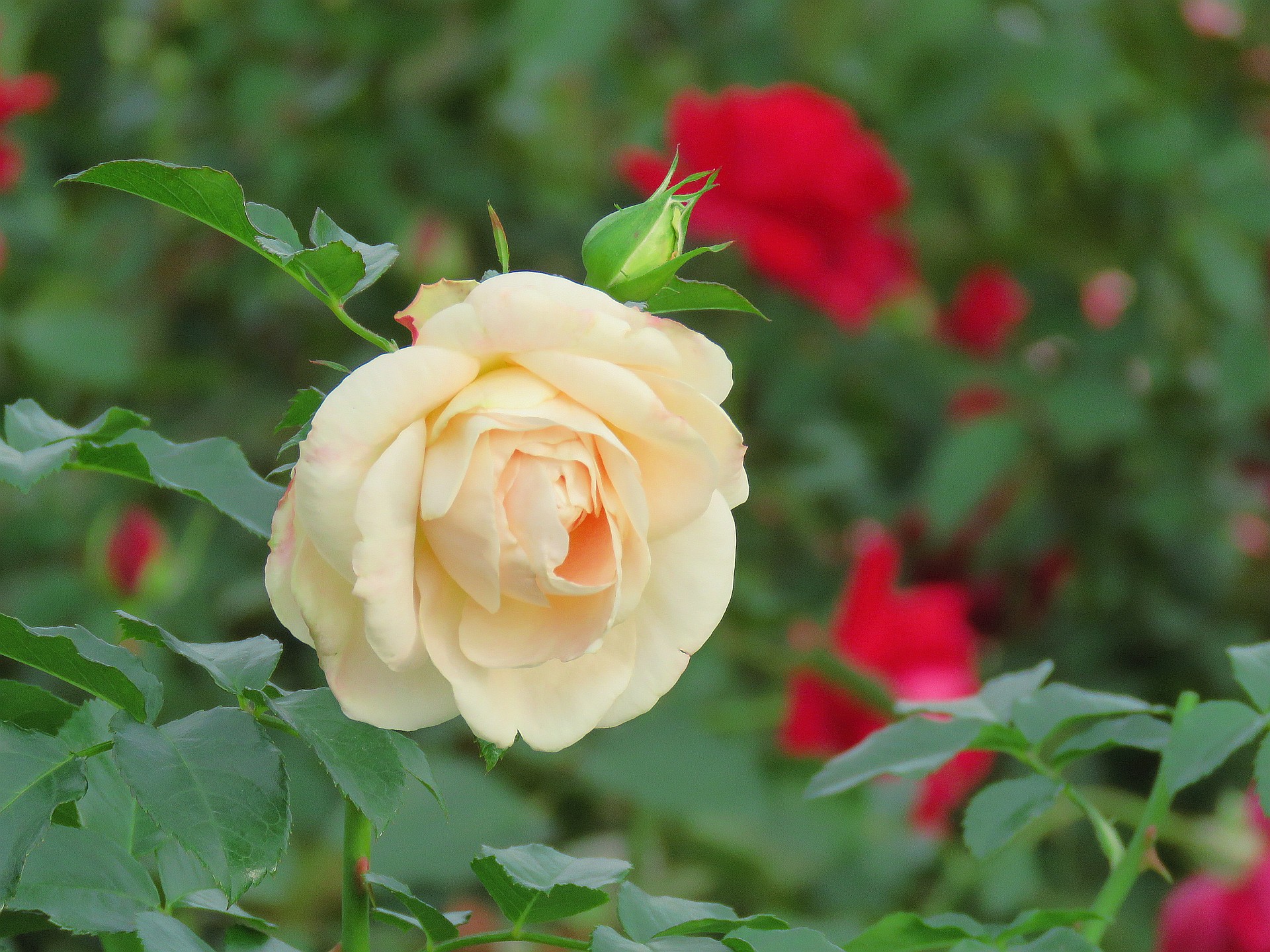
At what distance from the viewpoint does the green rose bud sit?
334 mm

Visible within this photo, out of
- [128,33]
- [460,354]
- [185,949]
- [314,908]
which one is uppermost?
[460,354]

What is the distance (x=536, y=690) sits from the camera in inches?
12.3

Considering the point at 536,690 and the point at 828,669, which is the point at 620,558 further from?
the point at 828,669

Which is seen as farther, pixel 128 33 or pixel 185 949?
pixel 128 33

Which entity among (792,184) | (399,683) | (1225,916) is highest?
(399,683)

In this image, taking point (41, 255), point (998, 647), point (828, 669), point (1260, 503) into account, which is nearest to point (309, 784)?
point (828, 669)

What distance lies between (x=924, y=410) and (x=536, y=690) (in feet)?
3.50

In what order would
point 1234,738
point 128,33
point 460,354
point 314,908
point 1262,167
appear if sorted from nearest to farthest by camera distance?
point 460,354
point 1234,738
point 314,908
point 1262,167
point 128,33

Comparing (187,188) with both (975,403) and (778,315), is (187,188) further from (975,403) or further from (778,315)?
(975,403)

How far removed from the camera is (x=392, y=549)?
0.94 feet

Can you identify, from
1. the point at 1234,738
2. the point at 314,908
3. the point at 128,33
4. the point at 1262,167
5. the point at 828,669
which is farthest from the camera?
the point at 128,33

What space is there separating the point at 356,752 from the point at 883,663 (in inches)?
30.3

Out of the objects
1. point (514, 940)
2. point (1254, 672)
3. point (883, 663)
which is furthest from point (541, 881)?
point (883, 663)

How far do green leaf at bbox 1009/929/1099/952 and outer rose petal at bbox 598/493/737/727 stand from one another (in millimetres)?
136
